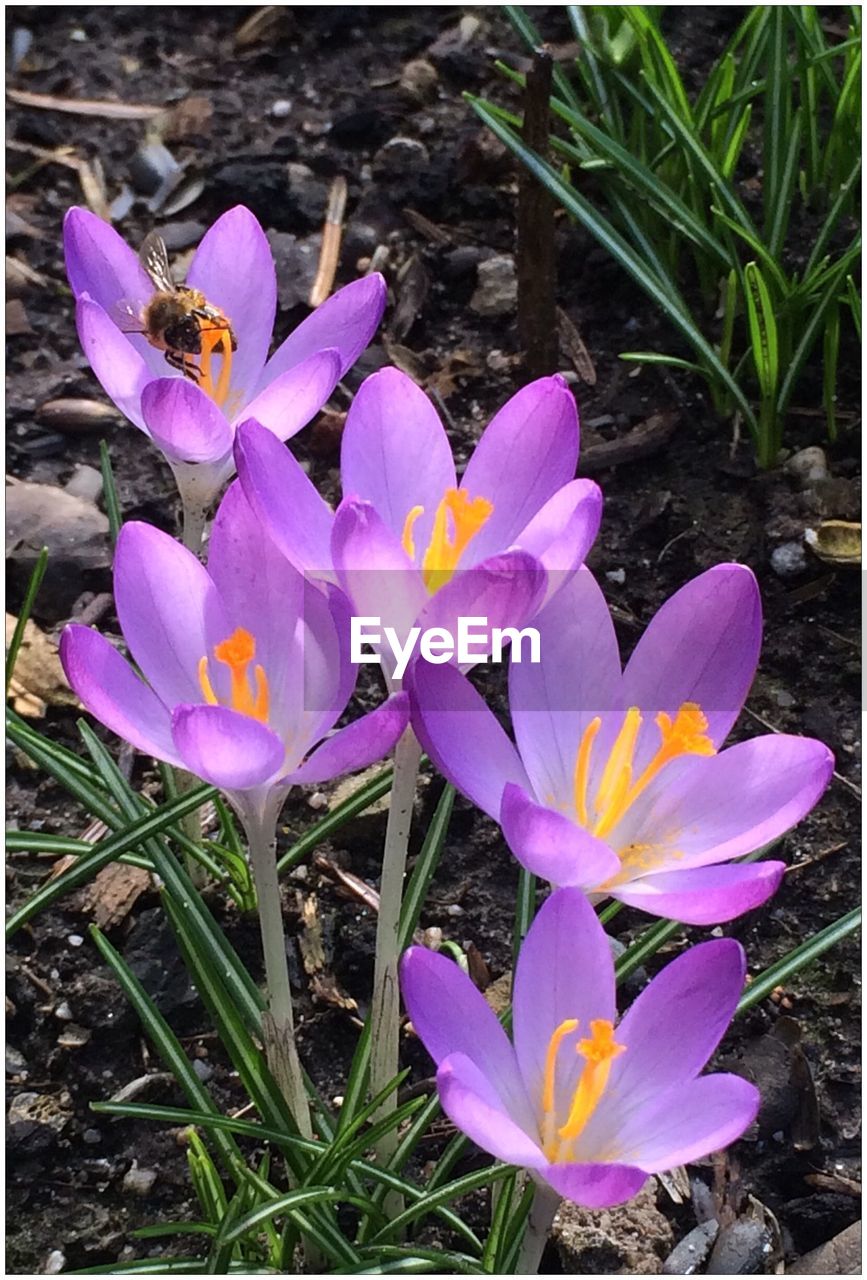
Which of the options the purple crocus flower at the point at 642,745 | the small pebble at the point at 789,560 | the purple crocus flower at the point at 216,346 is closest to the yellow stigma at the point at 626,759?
the purple crocus flower at the point at 642,745

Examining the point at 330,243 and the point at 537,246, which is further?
the point at 330,243

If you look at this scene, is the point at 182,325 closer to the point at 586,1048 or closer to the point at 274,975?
the point at 274,975

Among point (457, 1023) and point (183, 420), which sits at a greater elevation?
point (183, 420)

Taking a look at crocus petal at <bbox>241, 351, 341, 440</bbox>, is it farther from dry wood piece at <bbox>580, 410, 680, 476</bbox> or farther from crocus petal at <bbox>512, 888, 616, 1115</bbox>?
dry wood piece at <bbox>580, 410, 680, 476</bbox>

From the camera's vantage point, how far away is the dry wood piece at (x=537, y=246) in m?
1.63

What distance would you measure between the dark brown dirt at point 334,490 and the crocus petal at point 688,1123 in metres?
0.52

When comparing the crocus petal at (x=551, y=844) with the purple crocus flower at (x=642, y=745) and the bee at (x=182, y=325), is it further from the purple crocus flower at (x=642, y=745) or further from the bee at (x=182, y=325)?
the bee at (x=182, y=325)

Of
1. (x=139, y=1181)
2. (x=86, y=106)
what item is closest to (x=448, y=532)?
(x=139, y=1181)

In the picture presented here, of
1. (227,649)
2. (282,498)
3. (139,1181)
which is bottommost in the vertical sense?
(139,1181)

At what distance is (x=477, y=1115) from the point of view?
0.73 meters

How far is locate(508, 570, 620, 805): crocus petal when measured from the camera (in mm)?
954

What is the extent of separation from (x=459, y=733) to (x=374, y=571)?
111 millimetres

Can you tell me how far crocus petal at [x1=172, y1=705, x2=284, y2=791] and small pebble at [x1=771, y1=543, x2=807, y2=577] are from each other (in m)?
1.08

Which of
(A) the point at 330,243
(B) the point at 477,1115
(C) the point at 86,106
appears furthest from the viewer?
(C) the point at 86,106
